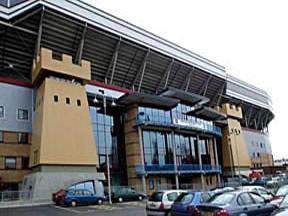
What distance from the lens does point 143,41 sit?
45.4 meters

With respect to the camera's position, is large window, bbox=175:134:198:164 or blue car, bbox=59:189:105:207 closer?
blue car, bbox=59:189:105:207

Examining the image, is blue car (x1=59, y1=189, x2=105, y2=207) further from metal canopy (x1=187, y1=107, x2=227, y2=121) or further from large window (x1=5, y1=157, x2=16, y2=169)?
metal canopy (x1=187, y1=107, x2=227, y2=121)

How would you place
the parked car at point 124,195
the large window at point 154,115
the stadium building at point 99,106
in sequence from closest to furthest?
the parked car at point 124,195 < the stadium building at point 99,106 < the large window at point 154,115

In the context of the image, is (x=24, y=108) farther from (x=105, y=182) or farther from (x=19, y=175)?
(x=105, y=182)

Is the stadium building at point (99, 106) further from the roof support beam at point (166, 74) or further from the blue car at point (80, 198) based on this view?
the blue car at point (80, 198)

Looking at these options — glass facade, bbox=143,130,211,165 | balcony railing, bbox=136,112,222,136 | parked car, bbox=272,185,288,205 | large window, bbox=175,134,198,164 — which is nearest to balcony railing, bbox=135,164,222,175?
glass facade, bbox=143,130,211,165

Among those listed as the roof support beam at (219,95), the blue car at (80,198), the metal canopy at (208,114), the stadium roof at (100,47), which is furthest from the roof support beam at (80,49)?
the roof support beam at (219,95)

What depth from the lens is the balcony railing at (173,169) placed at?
4250 cm

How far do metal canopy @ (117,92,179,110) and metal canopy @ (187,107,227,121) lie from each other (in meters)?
5.31

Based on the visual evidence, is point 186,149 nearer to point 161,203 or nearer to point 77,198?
point 77,198

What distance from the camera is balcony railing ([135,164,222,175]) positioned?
4250 centimetres

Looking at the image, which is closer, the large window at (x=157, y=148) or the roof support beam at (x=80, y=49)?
the roof support beam at (x=80, y=49)

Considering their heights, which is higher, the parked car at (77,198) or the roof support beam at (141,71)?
the roof support beam at (141,71)

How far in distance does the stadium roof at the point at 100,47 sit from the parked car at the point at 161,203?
24.1 m
